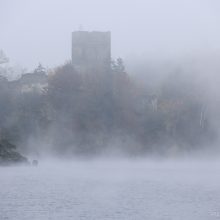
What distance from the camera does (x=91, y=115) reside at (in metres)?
63.3

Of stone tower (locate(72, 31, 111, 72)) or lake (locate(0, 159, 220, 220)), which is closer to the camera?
lake (locate(0, 159, 220, 220))

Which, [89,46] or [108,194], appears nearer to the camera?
[108,194]

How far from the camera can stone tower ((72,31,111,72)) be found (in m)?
84.9

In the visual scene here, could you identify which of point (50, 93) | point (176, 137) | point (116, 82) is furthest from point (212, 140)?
point (50, 93)

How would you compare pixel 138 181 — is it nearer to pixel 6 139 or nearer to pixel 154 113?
pixel 6 139

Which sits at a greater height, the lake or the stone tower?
the stone tower

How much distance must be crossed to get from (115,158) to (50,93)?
25.4 ft

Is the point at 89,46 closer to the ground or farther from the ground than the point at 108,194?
farther from the ground

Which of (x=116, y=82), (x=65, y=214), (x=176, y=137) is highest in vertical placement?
(x=116, y=82)

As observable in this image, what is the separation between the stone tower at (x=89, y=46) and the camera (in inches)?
3344

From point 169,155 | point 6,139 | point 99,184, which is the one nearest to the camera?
point 99,184

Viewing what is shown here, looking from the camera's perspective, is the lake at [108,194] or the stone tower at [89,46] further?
the stone tower at [89,46]

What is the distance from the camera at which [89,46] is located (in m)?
86.6

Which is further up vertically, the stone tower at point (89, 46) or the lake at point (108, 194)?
the stone tower at point (89, 46)
